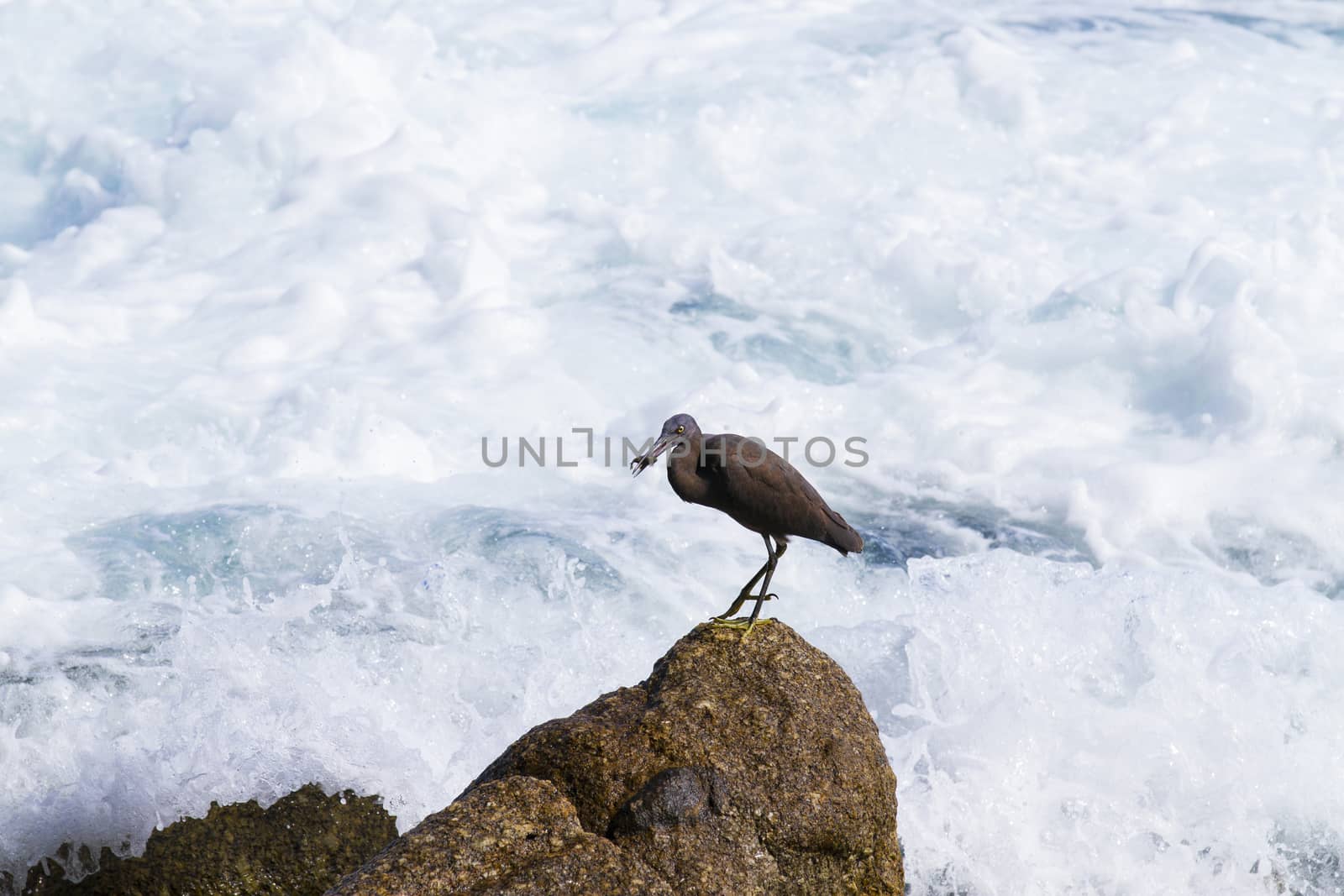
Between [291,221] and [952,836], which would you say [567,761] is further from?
[291,221]

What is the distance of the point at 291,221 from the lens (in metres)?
13.6

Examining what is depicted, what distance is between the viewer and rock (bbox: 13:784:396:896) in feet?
15.7

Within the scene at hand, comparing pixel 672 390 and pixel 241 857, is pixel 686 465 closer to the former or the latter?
pixel 241 857

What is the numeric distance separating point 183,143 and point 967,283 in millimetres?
8852

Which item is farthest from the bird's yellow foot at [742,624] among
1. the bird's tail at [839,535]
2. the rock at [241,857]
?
the rock at [241,857]

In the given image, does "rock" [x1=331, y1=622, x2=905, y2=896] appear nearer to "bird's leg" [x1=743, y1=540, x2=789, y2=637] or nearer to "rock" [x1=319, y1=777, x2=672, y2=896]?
"rock" [x1=319, y1=777, x2=672, y2=896]

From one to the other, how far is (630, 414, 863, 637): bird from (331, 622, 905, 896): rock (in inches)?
15.5

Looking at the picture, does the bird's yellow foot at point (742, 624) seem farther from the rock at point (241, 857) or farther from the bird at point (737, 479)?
the rock at point (241, 857)

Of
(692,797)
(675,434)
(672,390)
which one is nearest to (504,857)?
(692,797)

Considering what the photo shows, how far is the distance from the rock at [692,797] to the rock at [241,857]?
130cm

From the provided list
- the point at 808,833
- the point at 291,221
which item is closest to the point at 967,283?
the point at 291,221

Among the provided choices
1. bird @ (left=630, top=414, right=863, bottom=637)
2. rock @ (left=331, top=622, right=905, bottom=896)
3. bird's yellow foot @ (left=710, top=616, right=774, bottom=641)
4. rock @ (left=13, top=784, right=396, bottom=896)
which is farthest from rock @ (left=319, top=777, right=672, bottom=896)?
rock @ (left=13, top=784, right=396, bottom=896)

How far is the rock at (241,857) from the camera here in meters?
4.79

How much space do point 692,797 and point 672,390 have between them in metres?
7.48
